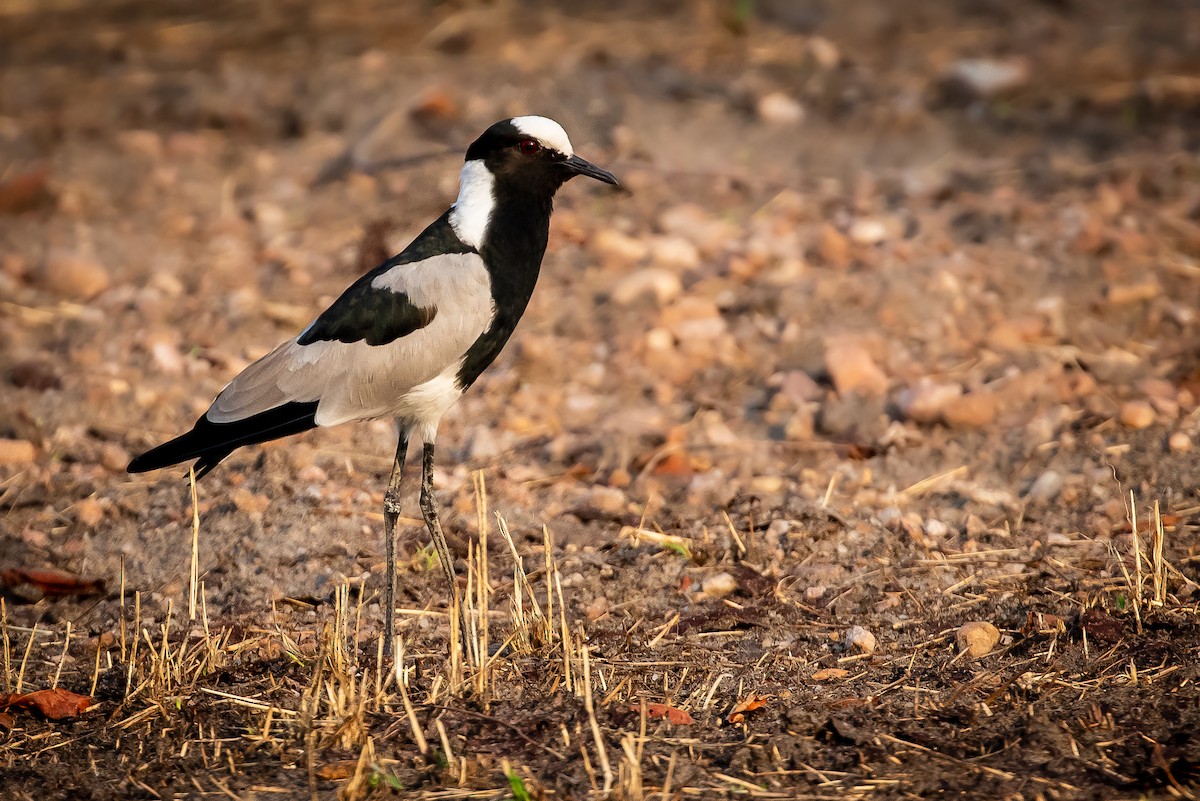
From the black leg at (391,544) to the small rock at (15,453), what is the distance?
1.97 m

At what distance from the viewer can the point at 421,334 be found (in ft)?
14.8

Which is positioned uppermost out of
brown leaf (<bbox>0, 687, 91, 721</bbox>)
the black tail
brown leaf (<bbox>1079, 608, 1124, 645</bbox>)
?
the black tail

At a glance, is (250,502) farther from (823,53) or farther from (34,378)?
(823,53)

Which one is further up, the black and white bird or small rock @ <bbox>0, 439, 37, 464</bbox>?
the black and white bird

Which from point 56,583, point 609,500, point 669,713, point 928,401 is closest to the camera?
point 669,713

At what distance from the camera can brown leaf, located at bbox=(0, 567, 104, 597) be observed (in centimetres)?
470

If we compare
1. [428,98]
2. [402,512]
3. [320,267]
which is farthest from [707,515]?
[428,98]

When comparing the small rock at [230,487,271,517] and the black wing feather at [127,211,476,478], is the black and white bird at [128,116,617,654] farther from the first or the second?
the small rock at [230,487,271,517]

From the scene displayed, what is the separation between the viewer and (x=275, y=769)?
3621mm

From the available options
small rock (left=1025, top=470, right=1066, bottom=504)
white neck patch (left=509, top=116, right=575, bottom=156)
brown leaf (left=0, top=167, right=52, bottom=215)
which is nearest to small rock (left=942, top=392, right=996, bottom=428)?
small rock (left=1025, top=470, right=1066, bottom=504)

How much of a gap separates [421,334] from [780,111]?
198 inches

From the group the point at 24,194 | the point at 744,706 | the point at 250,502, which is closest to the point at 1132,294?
the point at 744,706

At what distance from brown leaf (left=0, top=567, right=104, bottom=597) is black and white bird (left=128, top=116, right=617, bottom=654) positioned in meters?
0.62

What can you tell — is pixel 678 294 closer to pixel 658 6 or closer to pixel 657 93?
pixel 657 93
